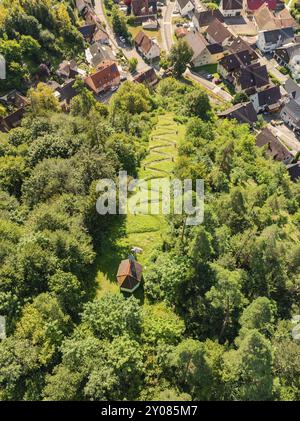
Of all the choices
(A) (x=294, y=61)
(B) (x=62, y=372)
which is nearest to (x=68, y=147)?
(B) (x=62, y=372)

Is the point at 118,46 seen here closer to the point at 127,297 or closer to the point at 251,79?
the point at 251,79

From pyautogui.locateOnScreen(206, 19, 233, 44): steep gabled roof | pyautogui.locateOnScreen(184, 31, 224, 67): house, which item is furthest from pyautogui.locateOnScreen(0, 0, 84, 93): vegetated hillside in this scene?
pyautogui.locateOnScreen(206, 19, 233, 44): steep gabled roof

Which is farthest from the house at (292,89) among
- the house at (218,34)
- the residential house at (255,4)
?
the residential house at (255,4)

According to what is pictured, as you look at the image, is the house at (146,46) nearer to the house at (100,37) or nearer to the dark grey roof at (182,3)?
the house at (100,37)

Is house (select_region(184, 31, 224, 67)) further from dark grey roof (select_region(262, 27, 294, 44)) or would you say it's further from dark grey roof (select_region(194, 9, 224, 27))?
dark grey roof (select_region(262, 27, 294, 44))
